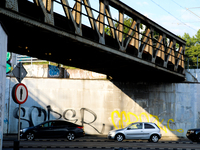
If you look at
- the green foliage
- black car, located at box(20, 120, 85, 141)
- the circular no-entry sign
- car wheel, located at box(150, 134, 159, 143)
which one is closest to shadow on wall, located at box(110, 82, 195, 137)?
car wheel, located at box(150, 134, 159, 143)

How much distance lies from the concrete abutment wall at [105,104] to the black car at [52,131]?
5191 mm

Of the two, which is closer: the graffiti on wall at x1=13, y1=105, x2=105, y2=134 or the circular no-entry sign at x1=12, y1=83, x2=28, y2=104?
the circular no-entry sign at x1=12, y1=83, x2=28, y2=104

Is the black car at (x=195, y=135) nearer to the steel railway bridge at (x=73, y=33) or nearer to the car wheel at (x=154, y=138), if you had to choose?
the car wheel at (x=154, y=138)

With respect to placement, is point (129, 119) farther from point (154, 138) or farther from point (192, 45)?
point (192, 45)

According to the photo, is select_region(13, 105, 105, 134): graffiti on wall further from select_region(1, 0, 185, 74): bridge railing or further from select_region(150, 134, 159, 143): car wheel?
select_region(1, 0, 185, 74): bridge railing

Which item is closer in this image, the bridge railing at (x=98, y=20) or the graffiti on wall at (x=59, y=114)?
the bridge railing at (x=98, y=20)

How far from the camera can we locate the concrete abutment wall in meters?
25.7

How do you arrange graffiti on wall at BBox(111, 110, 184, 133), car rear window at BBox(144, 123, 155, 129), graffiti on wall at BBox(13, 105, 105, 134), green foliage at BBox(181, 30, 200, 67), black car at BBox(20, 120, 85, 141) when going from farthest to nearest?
green foliage at BBox(181, 30, 200, 67)
graffiti on wall at BBox(13, 105, 105, 134)
graffiti on wall at BBox(111, 110, 184, 133)
car rear window at BBox(144, 123, 155, 129)
black car at BBox(20, 120, 85, 141)

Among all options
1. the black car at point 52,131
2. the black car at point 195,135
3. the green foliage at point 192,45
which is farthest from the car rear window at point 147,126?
the green foliage at point 192,45

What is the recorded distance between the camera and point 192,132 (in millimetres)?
22469

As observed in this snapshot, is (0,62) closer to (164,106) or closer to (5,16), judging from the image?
(5,16)

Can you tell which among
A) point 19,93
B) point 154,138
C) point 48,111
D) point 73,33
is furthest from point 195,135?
point 19,93

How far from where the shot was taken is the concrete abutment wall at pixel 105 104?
84.2ft

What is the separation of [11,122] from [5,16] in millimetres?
17938
